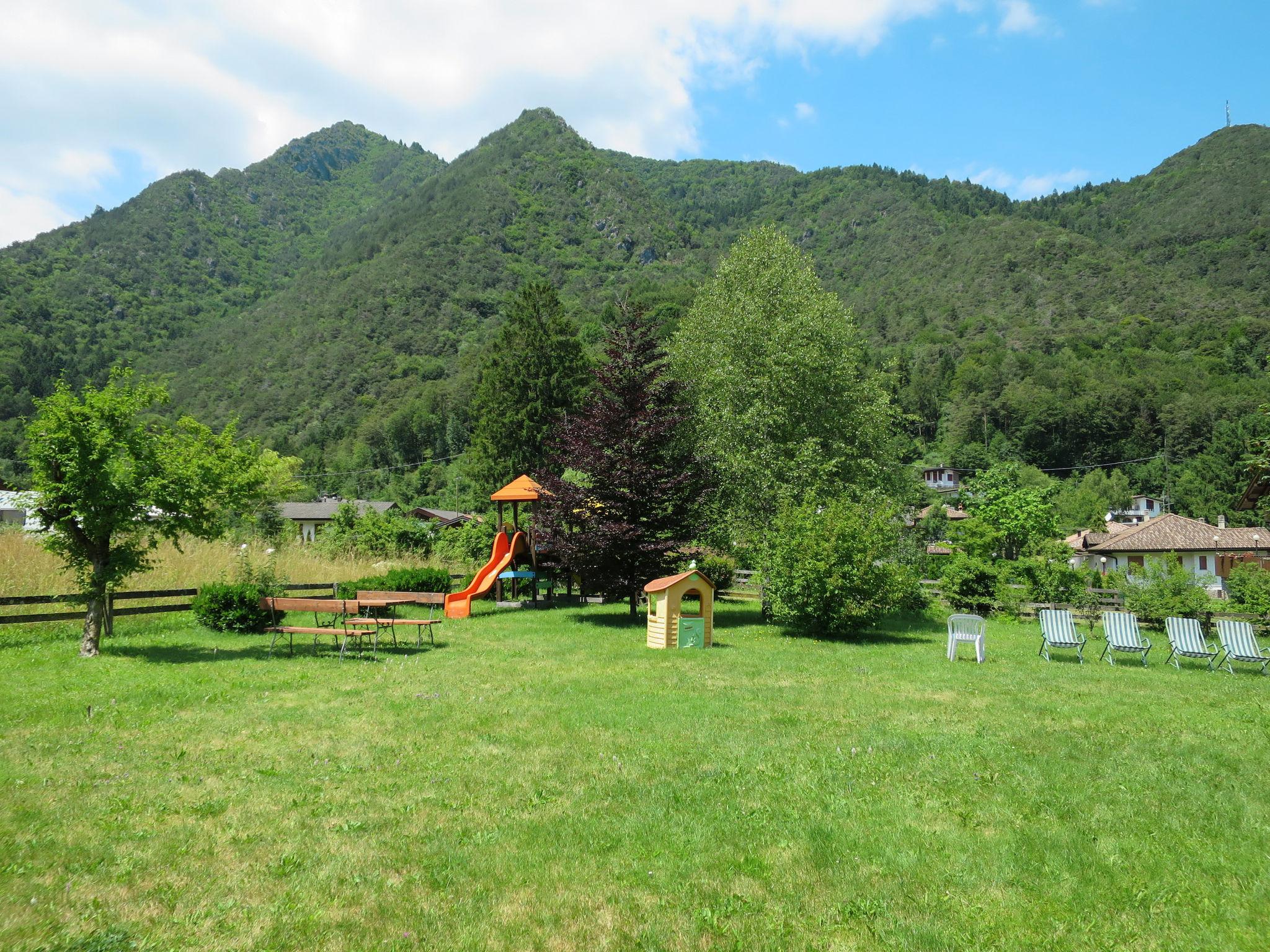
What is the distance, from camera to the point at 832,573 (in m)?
17.6

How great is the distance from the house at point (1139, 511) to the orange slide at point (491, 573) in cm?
8324

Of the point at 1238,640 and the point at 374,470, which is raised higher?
the point at 374,470

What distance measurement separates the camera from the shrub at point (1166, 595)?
1927 centimetres

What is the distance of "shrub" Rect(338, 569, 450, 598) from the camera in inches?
838

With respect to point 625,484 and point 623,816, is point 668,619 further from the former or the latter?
point 623,816

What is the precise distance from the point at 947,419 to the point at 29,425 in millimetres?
110279

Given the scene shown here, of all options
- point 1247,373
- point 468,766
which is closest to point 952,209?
point 1247,373

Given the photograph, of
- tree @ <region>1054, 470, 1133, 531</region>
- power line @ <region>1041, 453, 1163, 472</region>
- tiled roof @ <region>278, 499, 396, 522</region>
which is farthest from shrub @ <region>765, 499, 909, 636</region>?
power line @ <region>1041, 453, 1163, 472</region>

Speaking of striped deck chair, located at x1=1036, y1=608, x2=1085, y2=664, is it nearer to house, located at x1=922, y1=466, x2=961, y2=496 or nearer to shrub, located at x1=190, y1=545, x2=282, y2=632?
shrub, located at x1=190, y1=545, x2=282, y2=632

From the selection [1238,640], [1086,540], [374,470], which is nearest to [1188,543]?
[1086,540]

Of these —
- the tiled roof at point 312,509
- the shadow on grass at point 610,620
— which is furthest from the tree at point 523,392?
the tiled roof at point 312,509

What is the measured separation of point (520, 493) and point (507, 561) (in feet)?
7.32

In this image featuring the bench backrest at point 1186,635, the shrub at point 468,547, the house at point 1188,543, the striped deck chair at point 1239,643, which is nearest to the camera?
the striped deck chair at point 1239,643

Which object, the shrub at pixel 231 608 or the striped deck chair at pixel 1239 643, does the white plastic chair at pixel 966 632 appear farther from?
the shrub at pixel 231 608
